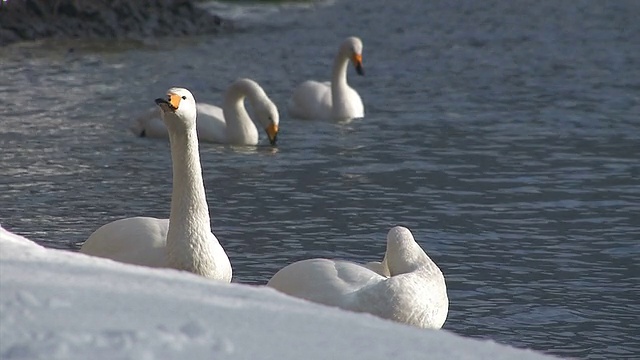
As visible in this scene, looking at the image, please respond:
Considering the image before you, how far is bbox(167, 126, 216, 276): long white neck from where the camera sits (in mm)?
7895

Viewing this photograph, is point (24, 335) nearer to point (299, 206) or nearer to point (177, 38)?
point (299, 206)

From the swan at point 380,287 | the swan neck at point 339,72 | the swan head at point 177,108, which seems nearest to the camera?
the swan at point 380,287

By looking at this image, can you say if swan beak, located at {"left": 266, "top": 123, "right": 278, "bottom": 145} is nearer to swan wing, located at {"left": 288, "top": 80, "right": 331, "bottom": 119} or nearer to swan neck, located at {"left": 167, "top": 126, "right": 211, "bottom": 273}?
swan wing, located at {"left": 288, "top": 80, "right": 331, "bottom": 119}

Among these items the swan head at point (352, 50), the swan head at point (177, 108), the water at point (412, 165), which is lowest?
the water at point (412, 165)

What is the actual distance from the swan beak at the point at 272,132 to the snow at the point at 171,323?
10462mm

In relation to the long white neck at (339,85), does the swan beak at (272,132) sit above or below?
below

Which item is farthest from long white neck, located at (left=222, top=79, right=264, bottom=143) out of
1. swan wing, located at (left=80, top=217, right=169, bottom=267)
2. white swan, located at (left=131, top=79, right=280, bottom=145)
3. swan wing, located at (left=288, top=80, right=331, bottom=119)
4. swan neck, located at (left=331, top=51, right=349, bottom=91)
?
swan wing, located at (left=80, top=217, right=169, bottom=267)

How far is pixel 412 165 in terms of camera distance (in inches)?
566

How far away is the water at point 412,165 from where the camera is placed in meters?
9.84

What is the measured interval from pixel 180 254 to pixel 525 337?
2.13m

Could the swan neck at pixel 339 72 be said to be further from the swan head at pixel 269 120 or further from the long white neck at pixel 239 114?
the swan head at pixel 269 120

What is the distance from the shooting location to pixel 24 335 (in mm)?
4684

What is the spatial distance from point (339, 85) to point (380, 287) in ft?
35.6

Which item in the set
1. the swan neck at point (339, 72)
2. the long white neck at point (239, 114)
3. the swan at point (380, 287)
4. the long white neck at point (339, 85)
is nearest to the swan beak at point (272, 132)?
the long white neck at point (239, 114)
